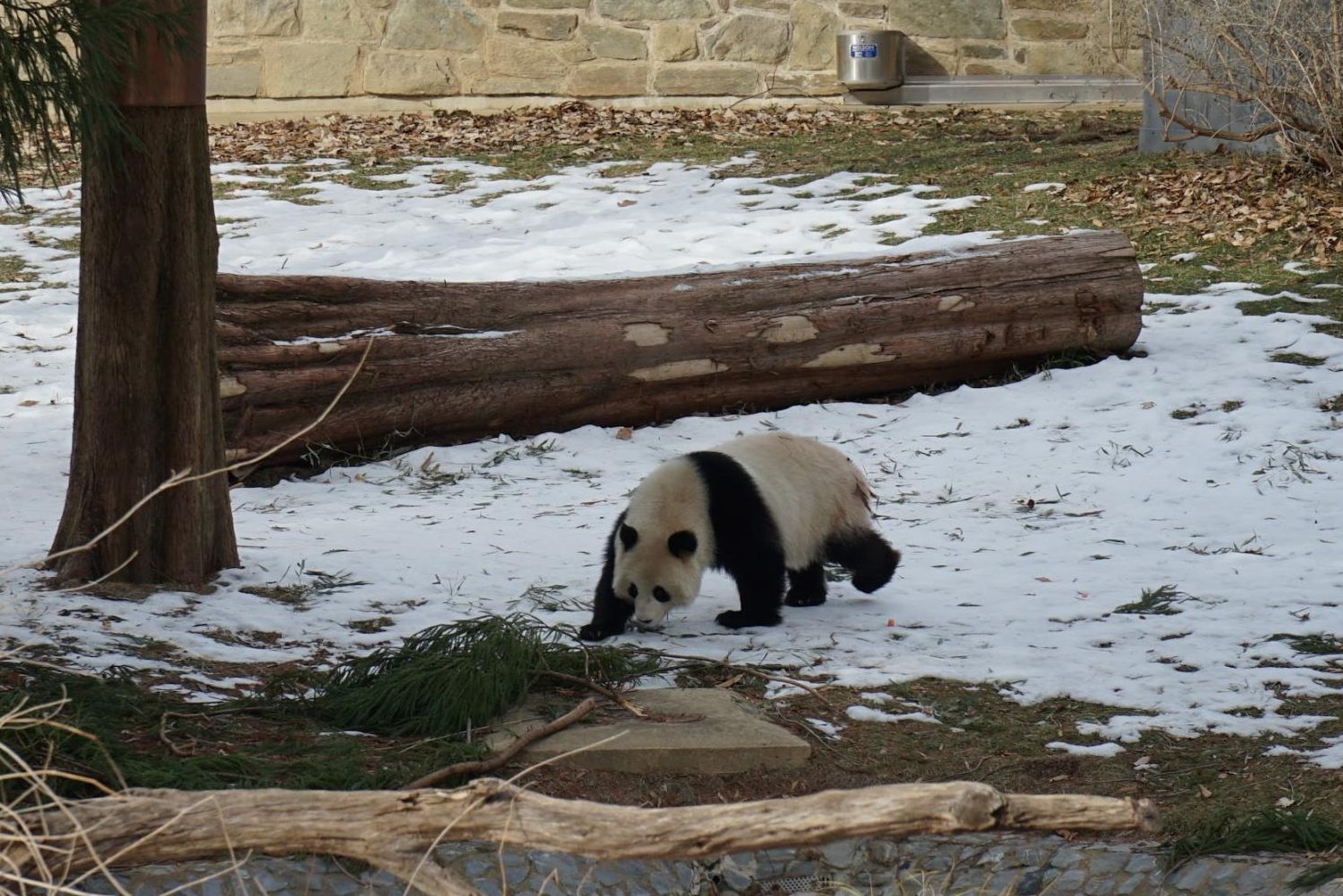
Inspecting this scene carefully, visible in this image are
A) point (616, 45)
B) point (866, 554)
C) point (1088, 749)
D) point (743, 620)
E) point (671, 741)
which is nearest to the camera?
point (671, 741)

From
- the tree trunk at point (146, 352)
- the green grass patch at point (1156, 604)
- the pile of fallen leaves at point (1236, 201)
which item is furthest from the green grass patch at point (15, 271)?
the green grass patch at point (1156, 604)

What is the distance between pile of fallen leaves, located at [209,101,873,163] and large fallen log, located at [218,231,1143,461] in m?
6.42

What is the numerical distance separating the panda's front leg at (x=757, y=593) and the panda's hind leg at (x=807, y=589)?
14.3 inches

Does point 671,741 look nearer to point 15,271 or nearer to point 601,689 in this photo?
point 601,689

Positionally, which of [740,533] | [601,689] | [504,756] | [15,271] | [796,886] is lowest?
[796,886]

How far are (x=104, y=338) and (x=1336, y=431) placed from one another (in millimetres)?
6006

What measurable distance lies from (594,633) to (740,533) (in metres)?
0.67

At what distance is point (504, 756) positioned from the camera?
3852 millimetres

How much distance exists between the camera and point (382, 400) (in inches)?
302

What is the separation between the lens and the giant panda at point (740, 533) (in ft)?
17.5

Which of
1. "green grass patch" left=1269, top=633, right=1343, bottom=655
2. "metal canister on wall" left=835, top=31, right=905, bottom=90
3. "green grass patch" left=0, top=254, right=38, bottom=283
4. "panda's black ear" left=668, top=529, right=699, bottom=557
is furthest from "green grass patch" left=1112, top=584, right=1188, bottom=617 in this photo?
"metal canister on wall" left=835, top=31, right=905, bottom=90

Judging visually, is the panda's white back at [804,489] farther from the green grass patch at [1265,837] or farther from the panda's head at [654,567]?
the green grass patch at [1265,837]

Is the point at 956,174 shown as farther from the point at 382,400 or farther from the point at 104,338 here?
the point at 104,338

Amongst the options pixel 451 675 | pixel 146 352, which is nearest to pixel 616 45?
pixel 146 352
